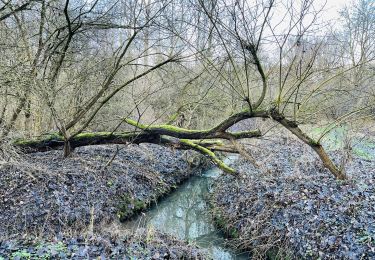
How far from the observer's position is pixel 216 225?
25.6 feet

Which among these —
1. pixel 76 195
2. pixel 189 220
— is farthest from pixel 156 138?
pixel 76 195

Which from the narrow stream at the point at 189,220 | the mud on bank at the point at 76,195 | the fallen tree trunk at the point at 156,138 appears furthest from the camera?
the fallen tree trunk at the point at 156,138

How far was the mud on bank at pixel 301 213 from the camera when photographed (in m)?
5.38

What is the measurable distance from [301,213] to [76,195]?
4.77 metres

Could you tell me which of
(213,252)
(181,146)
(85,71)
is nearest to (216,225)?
(213,252)

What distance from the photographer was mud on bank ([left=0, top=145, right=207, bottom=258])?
5.35 meters

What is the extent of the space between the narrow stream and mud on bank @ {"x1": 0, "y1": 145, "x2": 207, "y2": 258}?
36cm

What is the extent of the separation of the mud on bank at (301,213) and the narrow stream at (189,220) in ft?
1.11

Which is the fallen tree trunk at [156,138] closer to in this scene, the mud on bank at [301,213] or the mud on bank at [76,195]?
the mud on bank at [76,195]

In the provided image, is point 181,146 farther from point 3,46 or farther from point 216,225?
point 3,46

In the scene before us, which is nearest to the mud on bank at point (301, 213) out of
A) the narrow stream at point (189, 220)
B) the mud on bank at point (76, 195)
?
the narrow stream at point (189, 220)

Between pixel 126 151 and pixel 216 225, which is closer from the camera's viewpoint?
pixel 216 225

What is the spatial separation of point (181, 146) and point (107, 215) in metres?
2.88

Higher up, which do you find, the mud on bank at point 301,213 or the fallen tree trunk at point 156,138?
the fallen tree trunk at point 156,138
